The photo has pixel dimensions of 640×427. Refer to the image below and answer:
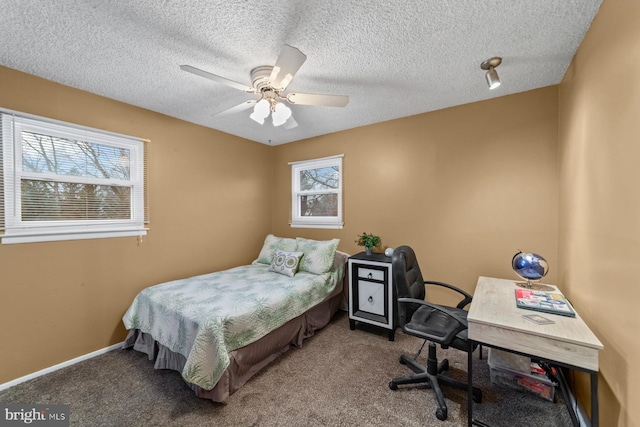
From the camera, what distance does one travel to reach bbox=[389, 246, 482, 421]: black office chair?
162cm

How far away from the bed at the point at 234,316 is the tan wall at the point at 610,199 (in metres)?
2.08

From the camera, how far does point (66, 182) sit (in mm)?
2199

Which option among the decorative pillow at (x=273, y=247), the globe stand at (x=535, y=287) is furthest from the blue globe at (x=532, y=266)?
the decorative pillow at (x=273, y=247)

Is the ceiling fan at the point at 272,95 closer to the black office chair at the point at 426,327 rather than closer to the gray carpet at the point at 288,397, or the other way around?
the black office chair at the point at 426,327

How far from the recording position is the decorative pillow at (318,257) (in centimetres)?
300

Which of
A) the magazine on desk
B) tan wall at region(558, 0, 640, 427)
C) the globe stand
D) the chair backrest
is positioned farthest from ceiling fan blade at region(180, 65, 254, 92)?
the globe stand

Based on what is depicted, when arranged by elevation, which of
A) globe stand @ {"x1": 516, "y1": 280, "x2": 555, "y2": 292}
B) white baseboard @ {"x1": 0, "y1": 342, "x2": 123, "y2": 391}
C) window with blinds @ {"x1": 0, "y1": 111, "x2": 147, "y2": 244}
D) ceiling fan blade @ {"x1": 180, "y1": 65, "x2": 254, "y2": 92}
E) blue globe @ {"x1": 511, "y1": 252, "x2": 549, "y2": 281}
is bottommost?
white baseboard @ {"x1": 0, "y1": 342, "x2": 123, "y2": 391}

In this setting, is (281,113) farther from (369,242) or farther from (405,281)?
(369,242)

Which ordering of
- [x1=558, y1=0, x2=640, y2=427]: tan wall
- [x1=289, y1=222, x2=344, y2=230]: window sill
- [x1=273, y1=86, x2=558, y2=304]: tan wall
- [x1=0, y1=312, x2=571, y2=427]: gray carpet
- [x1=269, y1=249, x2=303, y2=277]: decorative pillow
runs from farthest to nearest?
[x1=289, y1=222, x2=344, y2=230]: window sill
[x1=269, y1=249, x2=303, y2=277]: decorative pillow
[x1=273, y1=86, x2=558, y2=304]: tan wall
[x1=0, y1=312, x2=571, y2=427]: gray carpet
[x1=558, y1=0, x2=640, y2=427]: tan wall

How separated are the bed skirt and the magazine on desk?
1.86 m

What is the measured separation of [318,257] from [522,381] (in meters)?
2.07

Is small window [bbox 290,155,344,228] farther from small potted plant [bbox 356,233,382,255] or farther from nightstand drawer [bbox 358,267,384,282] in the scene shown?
nightstand drawer [bbox 358,267,384,282]

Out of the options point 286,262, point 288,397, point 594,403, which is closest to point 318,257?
point 286,262

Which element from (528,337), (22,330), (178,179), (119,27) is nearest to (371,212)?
(528,337)
